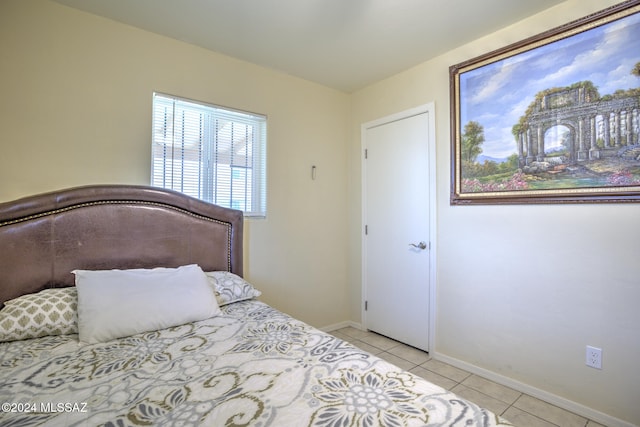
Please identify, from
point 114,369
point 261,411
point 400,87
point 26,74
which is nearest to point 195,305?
point 114,369

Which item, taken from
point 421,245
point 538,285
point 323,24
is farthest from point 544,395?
point 323,24

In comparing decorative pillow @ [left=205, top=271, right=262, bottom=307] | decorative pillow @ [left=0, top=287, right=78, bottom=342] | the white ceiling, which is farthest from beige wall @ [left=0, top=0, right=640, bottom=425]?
decorative pillow @ [left=0, top=287, right=78, bottom=342]

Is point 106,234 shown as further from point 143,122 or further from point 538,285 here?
point 538,285

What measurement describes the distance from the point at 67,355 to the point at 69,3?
6.80 feet

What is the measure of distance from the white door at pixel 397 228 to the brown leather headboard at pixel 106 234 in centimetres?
142

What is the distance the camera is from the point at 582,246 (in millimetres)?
1890

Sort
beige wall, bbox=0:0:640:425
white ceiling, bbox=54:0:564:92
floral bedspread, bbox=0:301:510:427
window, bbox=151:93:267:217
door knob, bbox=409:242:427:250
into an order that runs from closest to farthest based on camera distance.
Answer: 1. floral bedspread, bbox=0:301:510:427
2. beige wall, bbox=0:0:640:425
3. white ceiling, bbox=54:0:564:92
4. window, bbox=151:93:267:217
5. door knob, bbox=409:242:427:250

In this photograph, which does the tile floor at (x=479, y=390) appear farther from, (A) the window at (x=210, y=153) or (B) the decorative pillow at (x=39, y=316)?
(B) the decorative pillow at (x=39, y=316)

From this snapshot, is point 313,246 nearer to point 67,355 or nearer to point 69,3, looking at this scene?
point 67,355

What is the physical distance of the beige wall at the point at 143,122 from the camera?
1851mm

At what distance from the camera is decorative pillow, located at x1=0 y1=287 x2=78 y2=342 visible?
1.45 m

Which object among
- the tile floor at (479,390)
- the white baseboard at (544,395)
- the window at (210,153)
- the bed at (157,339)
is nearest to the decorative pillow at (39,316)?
the bed at (157,339)

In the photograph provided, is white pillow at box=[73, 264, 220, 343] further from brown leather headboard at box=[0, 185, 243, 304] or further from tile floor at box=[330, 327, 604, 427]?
tile floor at box=[330, 327, 604, 427]

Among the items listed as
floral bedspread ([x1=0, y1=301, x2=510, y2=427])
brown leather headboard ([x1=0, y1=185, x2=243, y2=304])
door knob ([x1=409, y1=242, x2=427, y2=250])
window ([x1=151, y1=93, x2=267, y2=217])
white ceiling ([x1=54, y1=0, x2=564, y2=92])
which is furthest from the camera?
door knob ([x1=409, y1=242, x2=427, y2=250])
